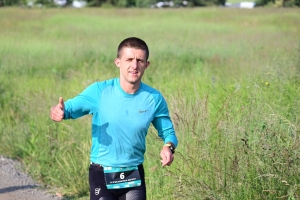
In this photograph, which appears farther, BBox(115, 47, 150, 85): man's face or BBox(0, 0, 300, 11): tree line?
BBox(0, 0, 300, 11): tree line

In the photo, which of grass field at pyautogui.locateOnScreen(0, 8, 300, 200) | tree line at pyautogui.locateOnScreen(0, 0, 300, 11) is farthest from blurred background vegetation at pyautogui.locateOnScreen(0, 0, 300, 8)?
grass field at pyautogui.locateOnScreen(0, 8, 300, 200)

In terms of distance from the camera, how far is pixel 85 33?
23172 millimetres

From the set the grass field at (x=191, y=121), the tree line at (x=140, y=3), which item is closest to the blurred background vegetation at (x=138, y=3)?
the tree line at (x=140, y=3)

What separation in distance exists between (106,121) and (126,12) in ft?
101

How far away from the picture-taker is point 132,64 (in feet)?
13.9

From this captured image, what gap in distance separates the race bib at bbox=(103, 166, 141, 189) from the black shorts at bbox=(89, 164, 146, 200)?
37mm

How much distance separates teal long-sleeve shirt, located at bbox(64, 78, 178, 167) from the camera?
4.29 metres

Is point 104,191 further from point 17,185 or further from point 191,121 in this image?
point 17,185

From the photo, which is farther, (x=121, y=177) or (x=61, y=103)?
(x=121, y=177)

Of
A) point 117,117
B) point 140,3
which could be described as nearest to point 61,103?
point 117,117

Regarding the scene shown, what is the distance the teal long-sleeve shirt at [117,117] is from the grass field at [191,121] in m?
0.72

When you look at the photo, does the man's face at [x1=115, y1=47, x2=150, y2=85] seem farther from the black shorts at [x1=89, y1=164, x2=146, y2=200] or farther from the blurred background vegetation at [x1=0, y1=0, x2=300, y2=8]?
the blurred background vegetation at [x1=0, y1=0, x2=300, y2=8]

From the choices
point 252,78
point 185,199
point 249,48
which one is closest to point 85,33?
point 249,48

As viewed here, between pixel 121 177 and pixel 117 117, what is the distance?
1.32ft
